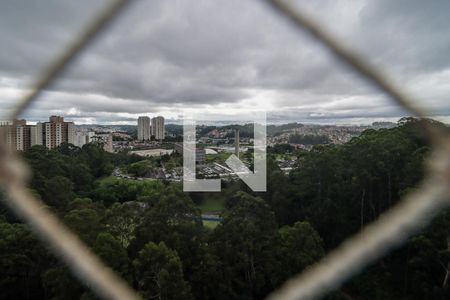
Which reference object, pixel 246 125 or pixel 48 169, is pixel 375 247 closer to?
pixel 246 125

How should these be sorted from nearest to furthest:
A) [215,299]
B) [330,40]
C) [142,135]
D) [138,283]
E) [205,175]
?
[330,40] < [138,283] < [215,299] < [205,175] < [142,135]

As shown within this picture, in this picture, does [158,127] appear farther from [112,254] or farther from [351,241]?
[351,241]

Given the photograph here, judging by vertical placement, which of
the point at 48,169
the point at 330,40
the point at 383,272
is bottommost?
the point at 383,272

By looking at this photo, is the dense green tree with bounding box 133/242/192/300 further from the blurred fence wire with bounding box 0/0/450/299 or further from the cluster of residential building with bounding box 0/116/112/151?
the blurred fence wire with bounding box 0/0/450/299

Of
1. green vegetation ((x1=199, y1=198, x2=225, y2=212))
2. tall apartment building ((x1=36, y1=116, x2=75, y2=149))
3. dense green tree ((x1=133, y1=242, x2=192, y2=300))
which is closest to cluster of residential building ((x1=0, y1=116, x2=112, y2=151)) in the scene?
tall apartment building ((x1=36, y1=116, x2=75, y2=149))

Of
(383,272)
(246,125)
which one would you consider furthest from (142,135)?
(383,272)

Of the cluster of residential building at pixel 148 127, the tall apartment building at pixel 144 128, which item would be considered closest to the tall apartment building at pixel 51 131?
the cluster of residential building at pixel 148 127

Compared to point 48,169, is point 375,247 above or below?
above
